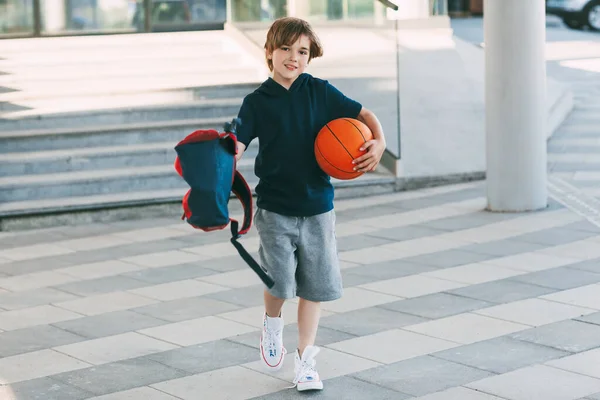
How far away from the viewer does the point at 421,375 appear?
548 cm

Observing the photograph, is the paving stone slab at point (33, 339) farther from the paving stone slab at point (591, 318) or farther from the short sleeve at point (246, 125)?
the paving stone slab at point (591, 318)

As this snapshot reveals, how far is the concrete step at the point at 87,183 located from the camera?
10.3 meters

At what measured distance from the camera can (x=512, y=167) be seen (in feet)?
32.6

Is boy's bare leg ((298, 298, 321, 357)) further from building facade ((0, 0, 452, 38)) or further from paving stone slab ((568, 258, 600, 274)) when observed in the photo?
building facade ((0, 0, 452, 38))

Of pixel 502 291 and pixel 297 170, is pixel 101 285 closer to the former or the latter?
pixel 502 291

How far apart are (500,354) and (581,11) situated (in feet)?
68.9

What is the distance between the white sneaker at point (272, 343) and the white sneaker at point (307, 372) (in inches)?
7.3

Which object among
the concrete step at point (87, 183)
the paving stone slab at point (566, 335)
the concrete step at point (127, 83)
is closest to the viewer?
the paving stone slab at point (566, 335)

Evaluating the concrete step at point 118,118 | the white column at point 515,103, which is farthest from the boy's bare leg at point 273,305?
the concrete step at point 118,118

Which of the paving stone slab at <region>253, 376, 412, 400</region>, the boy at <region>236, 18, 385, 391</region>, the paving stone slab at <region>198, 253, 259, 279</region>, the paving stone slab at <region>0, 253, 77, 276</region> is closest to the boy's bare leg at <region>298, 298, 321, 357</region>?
the boy at <region>236, 18, 385, 391</region>

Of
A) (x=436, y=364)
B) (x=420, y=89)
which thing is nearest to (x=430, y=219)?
(x=420, y=89)

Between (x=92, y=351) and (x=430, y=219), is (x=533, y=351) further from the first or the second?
(x=430, y=219)

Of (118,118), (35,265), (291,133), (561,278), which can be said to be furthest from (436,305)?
(118,118)

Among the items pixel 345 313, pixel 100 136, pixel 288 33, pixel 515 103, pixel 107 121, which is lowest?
pixel 345 313
